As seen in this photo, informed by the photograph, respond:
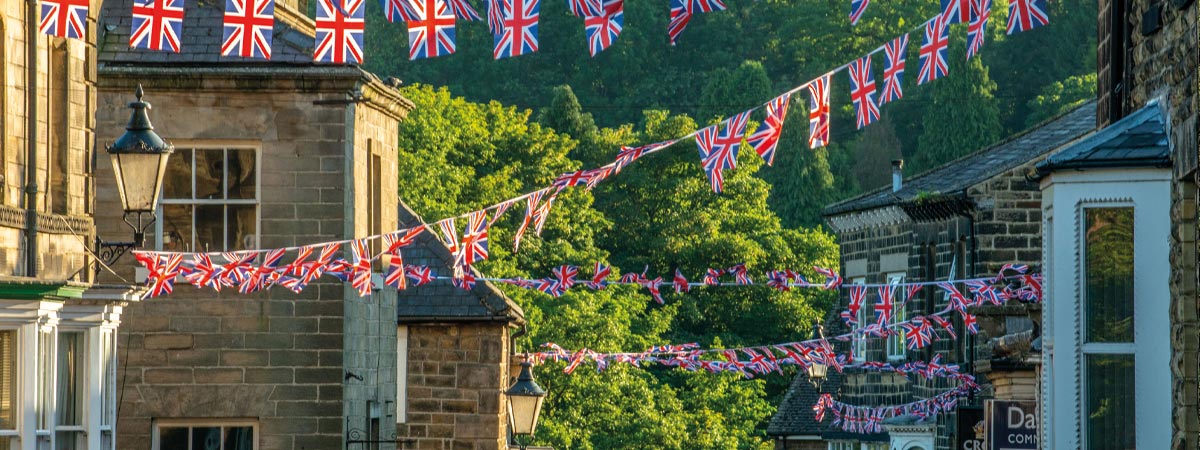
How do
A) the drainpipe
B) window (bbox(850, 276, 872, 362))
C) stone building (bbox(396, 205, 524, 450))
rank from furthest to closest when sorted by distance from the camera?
1. window (bbox(850, 276, 872, 362))
2. stone building (bbox(396, 205, 524, 450))
3. the drainpipe

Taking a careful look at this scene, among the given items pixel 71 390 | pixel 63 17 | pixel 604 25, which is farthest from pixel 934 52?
pixel 71 390

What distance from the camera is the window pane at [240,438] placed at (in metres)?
22.1

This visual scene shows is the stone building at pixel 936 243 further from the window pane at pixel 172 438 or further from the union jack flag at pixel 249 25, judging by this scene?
the union jack flag at pixel 249 25

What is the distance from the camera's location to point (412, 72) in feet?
238

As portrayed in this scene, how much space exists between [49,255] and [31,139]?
84 cm

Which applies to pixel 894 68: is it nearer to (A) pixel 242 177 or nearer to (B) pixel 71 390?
(B) pixel 71 390

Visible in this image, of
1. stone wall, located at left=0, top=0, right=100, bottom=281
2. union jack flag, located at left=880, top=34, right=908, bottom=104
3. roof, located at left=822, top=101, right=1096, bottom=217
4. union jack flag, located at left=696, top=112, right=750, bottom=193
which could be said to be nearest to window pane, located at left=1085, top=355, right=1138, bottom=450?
union jack flag, located at left=880, top=34, right=908, bottom=104

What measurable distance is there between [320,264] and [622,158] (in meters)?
3.91

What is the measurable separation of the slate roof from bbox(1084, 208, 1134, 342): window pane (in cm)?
1036

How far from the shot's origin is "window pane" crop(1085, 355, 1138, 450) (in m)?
13.5

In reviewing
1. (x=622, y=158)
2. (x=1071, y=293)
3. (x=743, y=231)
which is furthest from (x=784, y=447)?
(x=1071, y=293)

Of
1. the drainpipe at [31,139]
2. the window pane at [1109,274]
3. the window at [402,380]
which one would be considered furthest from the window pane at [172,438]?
the window pane at [1109,274]

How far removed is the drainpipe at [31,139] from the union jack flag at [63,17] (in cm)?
125

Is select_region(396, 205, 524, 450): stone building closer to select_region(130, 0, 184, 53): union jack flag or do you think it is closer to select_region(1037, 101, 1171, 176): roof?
select_region(130, 0, 184, 53): union jack flag
